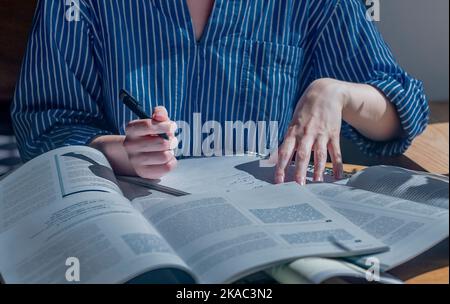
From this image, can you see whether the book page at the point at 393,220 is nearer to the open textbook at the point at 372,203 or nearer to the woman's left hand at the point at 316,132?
the open textbook at the point at 372,203

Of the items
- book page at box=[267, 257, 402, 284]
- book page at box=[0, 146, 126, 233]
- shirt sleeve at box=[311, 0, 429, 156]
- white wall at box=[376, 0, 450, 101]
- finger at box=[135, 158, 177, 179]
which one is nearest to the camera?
book page at box=[267, 257, 402, 284]

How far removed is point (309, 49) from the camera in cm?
101

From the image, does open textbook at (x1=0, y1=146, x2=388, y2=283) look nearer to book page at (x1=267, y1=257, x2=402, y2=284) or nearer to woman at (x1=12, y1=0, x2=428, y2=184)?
book page at (x1=267, y1=257, x2=402, y2=284)

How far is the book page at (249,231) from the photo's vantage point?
481 mm

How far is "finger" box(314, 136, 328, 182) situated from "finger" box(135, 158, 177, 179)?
0.50 feet

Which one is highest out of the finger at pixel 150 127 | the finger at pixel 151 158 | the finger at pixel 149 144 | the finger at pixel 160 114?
the finger at pixel 160 114

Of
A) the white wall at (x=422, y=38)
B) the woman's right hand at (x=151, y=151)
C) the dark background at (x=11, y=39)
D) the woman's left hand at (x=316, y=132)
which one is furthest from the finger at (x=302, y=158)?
the dark background at (x=11, y=39)

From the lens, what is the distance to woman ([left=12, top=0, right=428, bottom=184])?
87 cm

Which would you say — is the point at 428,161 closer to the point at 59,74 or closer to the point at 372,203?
the point at 372,203

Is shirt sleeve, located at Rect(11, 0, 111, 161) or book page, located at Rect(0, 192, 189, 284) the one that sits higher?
shirt sleeve, located at Rect(11, 0, 111, 161)

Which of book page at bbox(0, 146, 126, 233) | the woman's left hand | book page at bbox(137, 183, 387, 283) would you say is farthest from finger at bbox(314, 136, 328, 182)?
book page at bbox(0, 146, 126, 233)

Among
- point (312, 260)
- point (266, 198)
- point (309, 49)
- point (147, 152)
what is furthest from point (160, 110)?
point (309, 49)

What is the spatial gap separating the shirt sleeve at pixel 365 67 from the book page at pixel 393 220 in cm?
28
